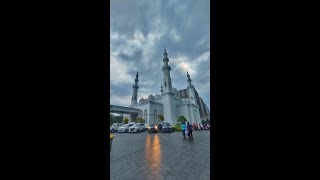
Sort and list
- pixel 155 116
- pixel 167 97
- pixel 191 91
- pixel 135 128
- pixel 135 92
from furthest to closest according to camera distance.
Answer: pixel 191 91
pixel 135 92
pixel 167 97
pixel 155 116
pixel 135 128

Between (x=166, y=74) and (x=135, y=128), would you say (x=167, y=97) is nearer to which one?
(x=166, y=74)

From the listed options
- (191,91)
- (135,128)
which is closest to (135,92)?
(191,91)

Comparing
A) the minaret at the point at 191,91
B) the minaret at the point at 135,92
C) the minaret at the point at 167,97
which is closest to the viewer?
the minaret at the point at 167,97

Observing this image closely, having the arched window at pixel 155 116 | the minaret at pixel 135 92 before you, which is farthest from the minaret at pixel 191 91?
the arched window at pixel 155 116

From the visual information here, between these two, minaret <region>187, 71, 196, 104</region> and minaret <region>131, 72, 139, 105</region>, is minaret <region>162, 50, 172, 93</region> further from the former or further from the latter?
minaret <region>187, 71, 196, 104</region>

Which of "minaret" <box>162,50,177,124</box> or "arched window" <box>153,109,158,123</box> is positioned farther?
"arched window" <box>153,109,158,123</box>

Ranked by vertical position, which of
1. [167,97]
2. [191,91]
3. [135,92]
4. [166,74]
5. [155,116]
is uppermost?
[166,74]

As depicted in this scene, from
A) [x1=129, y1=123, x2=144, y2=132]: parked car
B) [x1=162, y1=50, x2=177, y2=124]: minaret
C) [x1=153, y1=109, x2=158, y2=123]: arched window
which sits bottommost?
[x1=129, y1=123, x2=144, y2=132]: parked car

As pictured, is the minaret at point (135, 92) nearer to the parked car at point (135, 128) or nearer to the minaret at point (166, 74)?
the minaret at point (166, 74)

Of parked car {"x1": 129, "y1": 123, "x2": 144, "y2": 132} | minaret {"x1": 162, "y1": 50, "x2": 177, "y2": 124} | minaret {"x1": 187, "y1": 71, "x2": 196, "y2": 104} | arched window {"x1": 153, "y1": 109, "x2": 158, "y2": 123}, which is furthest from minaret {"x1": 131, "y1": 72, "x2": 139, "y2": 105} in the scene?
parked car {"x1": 129, "y1": 123, "x2": 144, "y2": 132}
